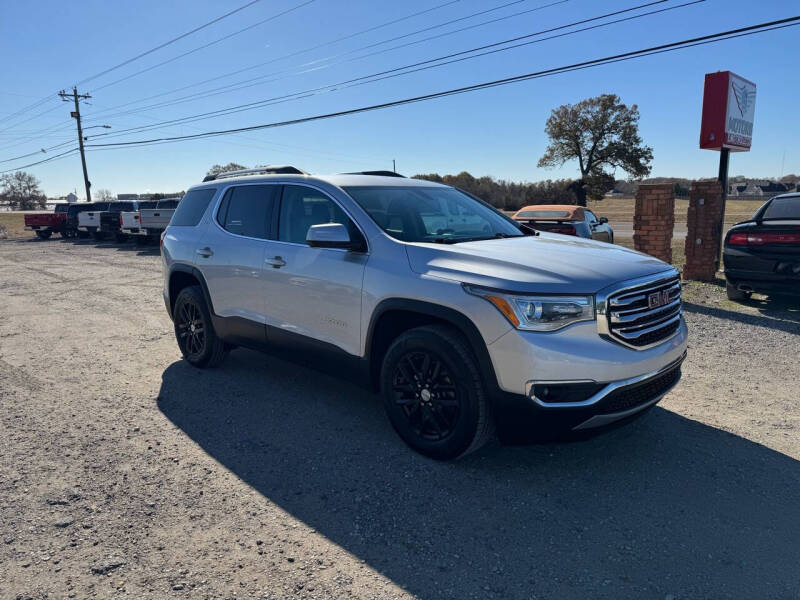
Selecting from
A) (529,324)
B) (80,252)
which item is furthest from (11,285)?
(529,324)

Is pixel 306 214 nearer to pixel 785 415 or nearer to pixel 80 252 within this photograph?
pixel 785 415

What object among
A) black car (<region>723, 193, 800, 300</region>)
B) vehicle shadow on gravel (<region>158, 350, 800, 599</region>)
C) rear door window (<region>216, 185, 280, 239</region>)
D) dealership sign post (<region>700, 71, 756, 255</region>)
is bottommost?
vehicle shadow on gravel (<region>158, 350, 800, 599</region>)

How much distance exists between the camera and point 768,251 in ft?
24.7

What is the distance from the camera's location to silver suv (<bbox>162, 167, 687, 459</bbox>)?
304 cm

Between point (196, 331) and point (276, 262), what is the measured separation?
1.73 metres

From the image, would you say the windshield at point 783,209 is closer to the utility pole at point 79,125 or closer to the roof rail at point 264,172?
the roof rail at point 264,172

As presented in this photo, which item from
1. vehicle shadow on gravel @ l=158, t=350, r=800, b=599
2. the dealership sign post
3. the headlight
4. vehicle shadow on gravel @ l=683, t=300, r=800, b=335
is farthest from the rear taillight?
the headlight

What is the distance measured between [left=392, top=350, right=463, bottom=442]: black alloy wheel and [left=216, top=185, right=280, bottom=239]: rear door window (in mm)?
1908

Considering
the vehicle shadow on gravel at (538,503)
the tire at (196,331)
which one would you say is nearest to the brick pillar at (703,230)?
the vehicle shadow on gravel at (538,503)

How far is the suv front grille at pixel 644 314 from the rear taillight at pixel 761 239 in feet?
16.2

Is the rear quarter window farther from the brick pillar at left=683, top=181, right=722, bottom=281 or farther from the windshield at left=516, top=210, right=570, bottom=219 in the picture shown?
the brick pillar at left=683, top=181, right=722, bottom=281

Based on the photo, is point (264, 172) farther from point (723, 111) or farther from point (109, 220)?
point (109, 220)

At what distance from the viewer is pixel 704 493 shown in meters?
3.23

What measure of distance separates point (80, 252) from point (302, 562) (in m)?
21.9
